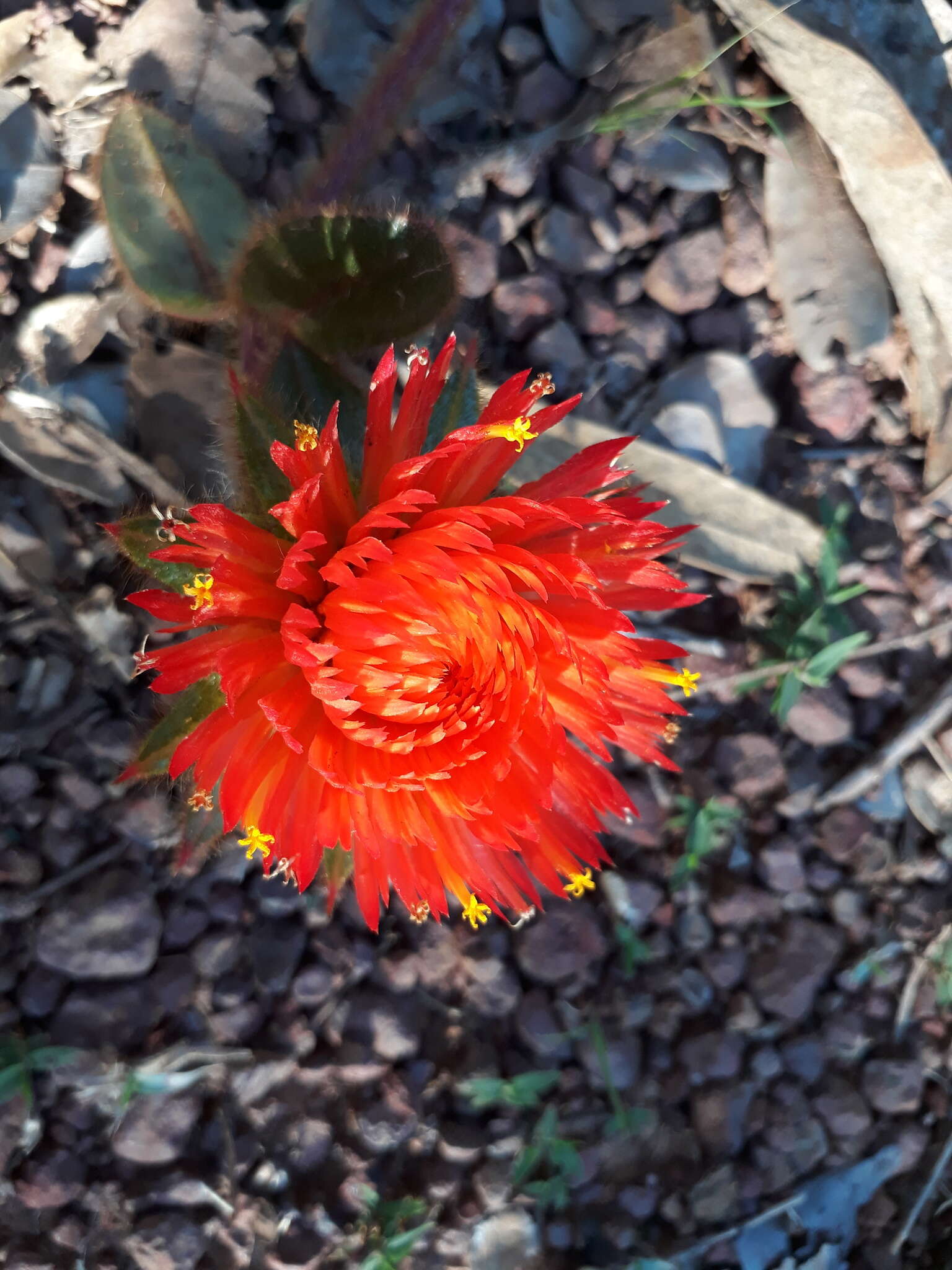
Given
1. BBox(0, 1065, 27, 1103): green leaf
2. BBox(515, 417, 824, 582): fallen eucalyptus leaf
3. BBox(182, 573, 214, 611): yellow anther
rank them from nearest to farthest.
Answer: BBox(182, 573, 214, 611): yellow anther
BBox(0, 1065, 27, 1103): green leaf
BBox(515, 417, 824, 582): fallen eucalyptus leaf

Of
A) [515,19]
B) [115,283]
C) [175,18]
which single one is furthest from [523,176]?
[115,283]

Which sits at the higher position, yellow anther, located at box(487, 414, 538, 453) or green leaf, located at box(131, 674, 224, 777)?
yellow anther, located at box(487, 414, 538, 453)

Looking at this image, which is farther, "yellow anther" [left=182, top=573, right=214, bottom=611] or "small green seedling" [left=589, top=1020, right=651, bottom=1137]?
"small green seedling" [left=589, top=1020, right=651, bottom=1137]

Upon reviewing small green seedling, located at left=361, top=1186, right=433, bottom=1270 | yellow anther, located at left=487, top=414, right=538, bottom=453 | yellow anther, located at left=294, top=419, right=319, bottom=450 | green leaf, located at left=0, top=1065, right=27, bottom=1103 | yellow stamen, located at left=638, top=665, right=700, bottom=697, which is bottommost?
small green seedling, located at left=361, top=1186, right=433, bottom=1270

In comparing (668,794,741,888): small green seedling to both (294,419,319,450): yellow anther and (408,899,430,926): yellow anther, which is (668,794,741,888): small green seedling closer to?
(408,899,430,926): yellow anther

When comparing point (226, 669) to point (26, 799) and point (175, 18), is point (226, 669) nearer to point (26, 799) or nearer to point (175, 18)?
point (26, 799)

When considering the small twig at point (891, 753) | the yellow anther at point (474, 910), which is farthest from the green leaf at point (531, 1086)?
the small twig at point (891, 753)

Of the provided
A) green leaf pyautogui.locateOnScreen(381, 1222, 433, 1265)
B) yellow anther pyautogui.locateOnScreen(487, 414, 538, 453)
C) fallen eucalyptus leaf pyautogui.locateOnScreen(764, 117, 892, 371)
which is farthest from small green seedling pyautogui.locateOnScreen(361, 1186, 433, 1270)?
fallen eucalyptus leaf pyautogui.locateOnScreen(764, 117, 892, 371)
